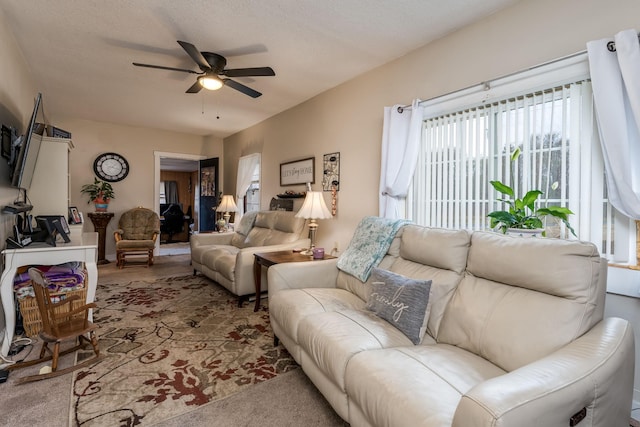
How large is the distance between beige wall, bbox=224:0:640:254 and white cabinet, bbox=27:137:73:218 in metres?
2.63

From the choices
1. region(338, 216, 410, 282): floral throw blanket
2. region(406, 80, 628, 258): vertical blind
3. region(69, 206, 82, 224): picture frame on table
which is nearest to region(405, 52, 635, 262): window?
region(406, 80, 628, 258): vertical blind

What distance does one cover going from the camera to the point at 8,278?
218cm

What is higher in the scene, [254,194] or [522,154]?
[522,154]

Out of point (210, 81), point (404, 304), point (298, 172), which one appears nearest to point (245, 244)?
point (298, 172)

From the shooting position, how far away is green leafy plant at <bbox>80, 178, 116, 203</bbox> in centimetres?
532

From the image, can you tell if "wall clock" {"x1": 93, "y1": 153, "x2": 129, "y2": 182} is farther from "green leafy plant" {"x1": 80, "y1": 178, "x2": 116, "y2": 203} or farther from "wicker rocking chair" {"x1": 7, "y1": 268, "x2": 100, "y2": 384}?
"wicker rocking chair" {"x1": 7, "y1": 268, "x2": 100, "y2": 384}

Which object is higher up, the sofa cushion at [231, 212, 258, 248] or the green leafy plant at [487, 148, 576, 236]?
the green leafy plant at [487, 148, 576, 236]

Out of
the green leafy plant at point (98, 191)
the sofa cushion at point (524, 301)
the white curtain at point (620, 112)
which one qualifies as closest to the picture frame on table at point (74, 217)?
the green leafy plant at point (98, 191)

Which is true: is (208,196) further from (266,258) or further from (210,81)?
(266,258)

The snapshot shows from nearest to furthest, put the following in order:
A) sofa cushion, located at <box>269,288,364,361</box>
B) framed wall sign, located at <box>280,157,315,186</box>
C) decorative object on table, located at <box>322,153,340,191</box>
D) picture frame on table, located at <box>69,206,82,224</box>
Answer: sofa cushion, located at <box>269,288,364,361</box>, decorative object on table, located at <box>322,153,340,191</box>, picture frame on table, located at <box>69,206,82,224</box>, framed wall sign, located at <box>280,157,315,186</box>

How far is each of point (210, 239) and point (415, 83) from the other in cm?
354

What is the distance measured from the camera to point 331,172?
3.72 metres

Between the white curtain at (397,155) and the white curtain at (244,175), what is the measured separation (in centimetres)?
304

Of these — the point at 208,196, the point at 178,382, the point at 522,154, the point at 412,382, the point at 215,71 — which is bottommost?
the point at 178,382
